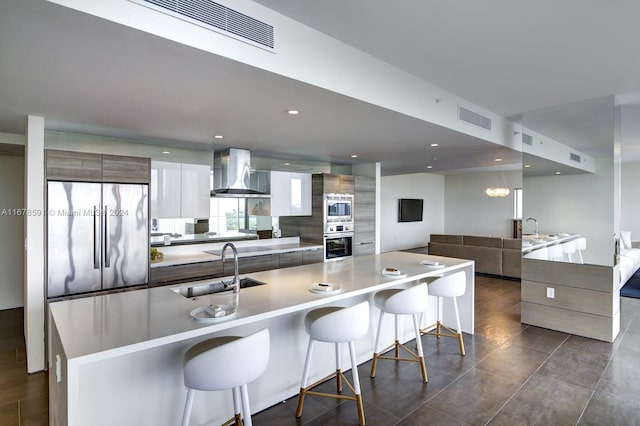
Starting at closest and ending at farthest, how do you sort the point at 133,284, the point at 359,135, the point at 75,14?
the point at 75,14, the point at 133,284, the point at 359,135

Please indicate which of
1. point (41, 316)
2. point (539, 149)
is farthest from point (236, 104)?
point (539, 149)

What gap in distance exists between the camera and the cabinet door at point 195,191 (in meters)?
4.53

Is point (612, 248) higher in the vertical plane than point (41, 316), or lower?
higher

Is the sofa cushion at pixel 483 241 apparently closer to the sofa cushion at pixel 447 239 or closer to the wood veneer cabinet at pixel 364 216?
the sofa cushion at pixel 447 239

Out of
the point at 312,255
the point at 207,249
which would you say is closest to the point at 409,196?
the point at 312,255

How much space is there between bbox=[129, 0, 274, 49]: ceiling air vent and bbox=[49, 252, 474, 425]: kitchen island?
1.56 m

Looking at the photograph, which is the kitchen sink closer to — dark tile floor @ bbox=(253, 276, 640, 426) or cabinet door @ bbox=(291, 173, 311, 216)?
dark tile floor @ bbox=(253, 276, 640, 426)

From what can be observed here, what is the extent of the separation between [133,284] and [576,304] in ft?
16.2

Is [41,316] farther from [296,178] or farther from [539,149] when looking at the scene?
[539,149]

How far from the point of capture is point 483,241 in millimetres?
7312

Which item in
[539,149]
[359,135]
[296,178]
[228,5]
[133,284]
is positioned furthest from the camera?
[296,178]

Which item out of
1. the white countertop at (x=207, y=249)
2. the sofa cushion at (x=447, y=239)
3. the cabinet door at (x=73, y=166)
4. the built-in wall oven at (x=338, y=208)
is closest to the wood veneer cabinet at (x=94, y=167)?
the cabinet door at (x=73, y=166)

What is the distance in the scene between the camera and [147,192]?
3.82m

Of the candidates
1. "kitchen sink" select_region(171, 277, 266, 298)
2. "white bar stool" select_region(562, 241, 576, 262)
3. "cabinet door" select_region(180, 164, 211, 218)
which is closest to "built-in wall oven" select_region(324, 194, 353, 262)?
"cabinet door" select_region(180, 164, 211, 218)
